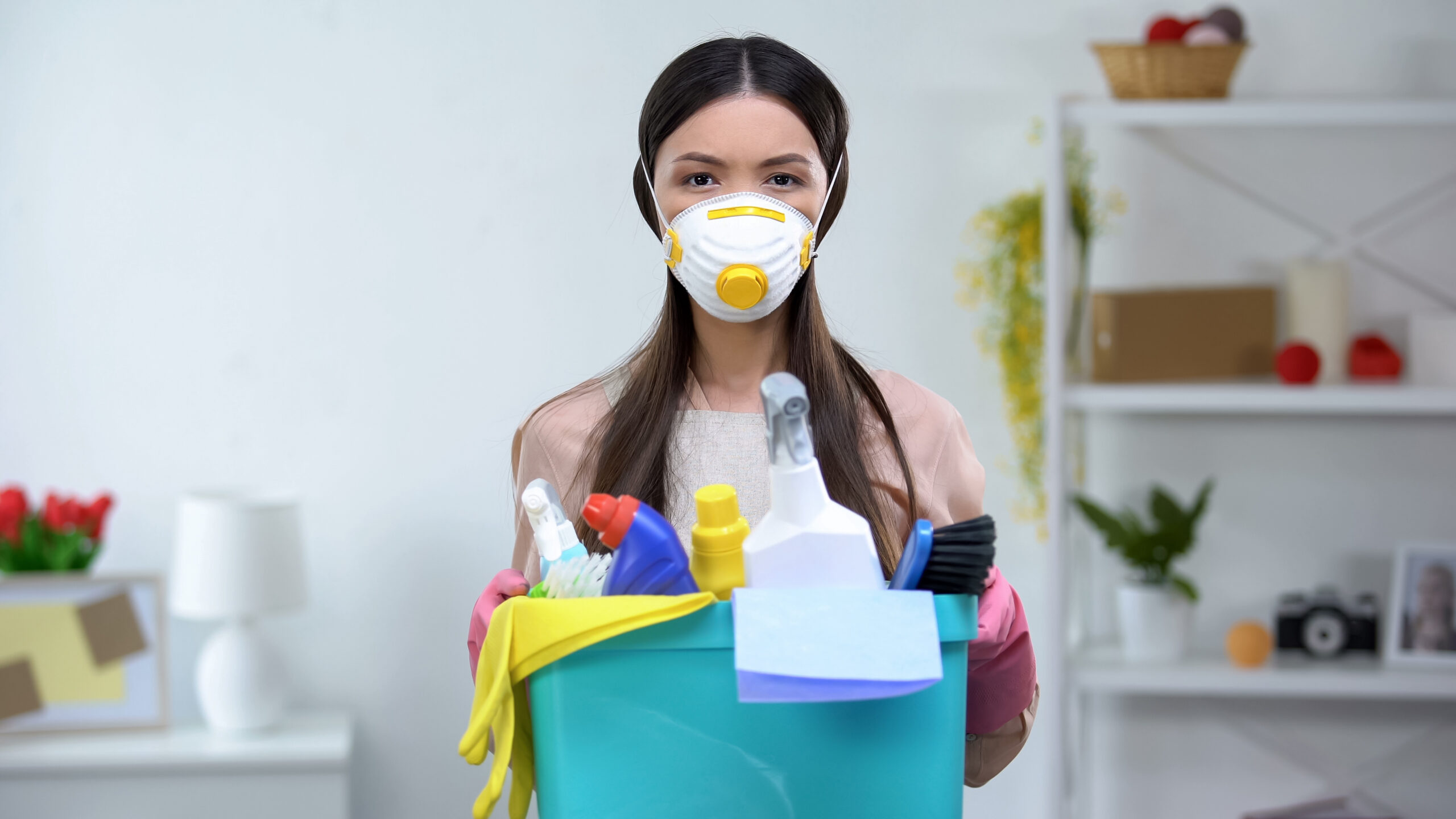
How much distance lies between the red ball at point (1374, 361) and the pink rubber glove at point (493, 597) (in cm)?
176

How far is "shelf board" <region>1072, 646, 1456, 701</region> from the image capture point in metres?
1.92

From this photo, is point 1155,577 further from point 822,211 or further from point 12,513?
point 12,513

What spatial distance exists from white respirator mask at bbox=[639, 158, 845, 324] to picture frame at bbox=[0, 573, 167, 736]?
1.52m

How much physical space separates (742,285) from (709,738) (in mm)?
343

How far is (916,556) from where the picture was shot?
1.99 ft

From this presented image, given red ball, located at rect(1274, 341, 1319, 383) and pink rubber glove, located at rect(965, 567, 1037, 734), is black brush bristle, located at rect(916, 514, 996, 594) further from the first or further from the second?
red ball, located at rect(1274, 341, 1319, 383)

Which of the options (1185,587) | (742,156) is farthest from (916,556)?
(1185,587)

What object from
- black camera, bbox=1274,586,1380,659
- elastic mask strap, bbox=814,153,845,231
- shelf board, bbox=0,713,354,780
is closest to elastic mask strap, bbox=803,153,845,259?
elastic mask strap, bbox=814,153,845,231

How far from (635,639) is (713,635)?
0.13ft

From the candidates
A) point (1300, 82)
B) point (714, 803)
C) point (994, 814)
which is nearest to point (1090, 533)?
point (994, 814)

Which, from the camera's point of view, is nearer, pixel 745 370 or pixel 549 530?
pixel 549 530

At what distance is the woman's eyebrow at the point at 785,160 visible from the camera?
876mm

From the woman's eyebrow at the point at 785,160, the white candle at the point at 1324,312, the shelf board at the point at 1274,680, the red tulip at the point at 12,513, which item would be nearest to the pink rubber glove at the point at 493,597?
the woman's eyebrow at the point at 785,160

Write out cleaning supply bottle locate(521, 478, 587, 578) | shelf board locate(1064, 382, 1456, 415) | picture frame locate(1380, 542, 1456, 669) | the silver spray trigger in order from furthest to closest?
1. picture frame locate(1380, 542, 1456, 669)
2. shelf board locate(1064, 382, 1456, 415)
3. cleaning supply bottle locate(521, 478, 587, 578)
4. the silver spray trigger
